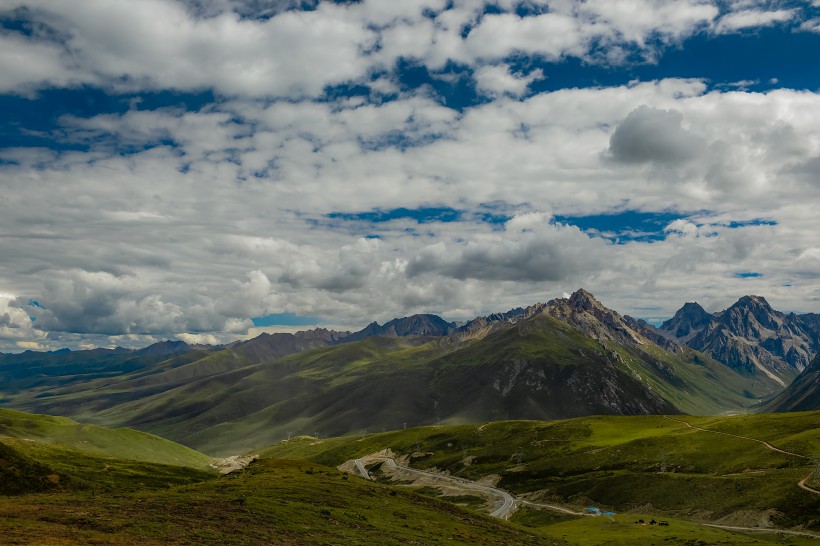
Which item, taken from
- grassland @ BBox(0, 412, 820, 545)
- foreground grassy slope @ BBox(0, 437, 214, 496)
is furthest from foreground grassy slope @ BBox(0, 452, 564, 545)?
foreground grassy slope @ BBox(0, 437, 214, 496)

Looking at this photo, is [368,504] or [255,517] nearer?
[255,517]

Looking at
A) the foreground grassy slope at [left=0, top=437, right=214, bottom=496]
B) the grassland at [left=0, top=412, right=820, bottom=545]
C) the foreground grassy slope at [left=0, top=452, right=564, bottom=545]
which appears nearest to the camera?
the foreground grassy slope at [left=0, top=452, right=564, bottom=545]

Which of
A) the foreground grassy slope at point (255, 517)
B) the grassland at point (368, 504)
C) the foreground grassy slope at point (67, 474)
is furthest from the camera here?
the foreground grassy slope at point (67, 474)

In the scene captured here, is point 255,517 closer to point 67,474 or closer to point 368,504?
point 368,504

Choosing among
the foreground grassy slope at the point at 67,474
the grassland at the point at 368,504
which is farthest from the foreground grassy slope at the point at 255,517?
the foreground grassy slope at the point at 67,474

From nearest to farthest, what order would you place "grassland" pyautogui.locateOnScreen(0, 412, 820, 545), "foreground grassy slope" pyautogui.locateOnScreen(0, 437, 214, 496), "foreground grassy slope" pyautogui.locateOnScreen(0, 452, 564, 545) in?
"foreground grassy slope" pyautogui.locateOnScreen(0, 452, 564, 545) < "grassland" pyautogui.locateOnScreen(0, 412, 820, 545) < "foreground grassy slope" pyautogui.locateOnScreen(0, 437, 214, 496)

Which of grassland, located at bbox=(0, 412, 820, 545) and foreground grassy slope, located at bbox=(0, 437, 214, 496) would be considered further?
foreground grassy slope, located at bbox=(0, 437, 214, 496)

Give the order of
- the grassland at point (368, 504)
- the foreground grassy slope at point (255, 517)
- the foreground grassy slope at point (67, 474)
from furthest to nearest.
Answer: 1. the foreground grassy slope at point (67, 474)
2. the grassland at point (368, 504)
3. the foreground grassy slope at point (255, 517)

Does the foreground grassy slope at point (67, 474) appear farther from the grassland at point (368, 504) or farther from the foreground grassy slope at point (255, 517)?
the foreground grassy slope at point (255, 517)

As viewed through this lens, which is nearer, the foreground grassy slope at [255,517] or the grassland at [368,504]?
the foreground grassy slope at [255,517]

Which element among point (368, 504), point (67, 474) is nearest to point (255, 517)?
point (368, 504)

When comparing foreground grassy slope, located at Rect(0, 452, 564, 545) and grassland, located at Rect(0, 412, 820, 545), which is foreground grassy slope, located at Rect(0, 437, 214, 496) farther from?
foreground grassy slope, located at Rect(0, 452, 564, 545)

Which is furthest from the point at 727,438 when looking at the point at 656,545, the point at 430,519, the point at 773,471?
the point at 430,519

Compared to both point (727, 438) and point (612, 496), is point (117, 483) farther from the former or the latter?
point (727, 438)
